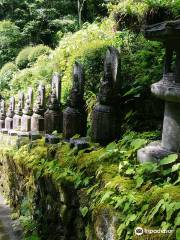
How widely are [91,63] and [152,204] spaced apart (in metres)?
5.44

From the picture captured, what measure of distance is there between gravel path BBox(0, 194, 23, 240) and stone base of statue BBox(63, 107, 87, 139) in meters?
1.86

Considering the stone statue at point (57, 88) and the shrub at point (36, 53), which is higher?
the shrub at point (36, 53)

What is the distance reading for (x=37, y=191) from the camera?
5.45 m

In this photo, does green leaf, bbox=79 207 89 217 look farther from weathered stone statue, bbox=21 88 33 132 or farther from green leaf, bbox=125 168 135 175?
weathered stone statue, bbox=21 88 33 132

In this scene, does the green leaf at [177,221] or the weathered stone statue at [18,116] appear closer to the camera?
the green leaf at [177,221]

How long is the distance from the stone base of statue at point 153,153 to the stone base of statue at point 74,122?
1.76 metres

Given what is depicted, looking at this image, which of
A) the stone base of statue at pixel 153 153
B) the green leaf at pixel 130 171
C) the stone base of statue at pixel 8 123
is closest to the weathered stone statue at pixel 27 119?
the stone base of statue at pixel 8 123

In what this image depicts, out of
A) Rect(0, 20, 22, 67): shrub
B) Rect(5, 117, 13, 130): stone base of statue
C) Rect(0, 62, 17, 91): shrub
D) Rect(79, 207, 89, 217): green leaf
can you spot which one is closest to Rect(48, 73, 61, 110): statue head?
Rect(79, 207, 89, 217): green leaf

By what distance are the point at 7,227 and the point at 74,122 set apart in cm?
239

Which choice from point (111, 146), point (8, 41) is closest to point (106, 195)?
point (111, 146)

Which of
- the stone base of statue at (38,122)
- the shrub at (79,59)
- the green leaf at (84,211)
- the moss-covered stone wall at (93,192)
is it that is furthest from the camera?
the shrub at (79,59)

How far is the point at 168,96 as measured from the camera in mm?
3166

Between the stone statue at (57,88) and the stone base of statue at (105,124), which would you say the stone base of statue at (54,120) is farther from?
the stone base of statue at (105,124)

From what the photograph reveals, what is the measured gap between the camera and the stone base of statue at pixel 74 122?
5156 mm
